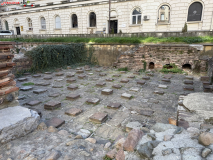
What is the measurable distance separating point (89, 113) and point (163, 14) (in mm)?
17083

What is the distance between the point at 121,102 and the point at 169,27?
1450cm

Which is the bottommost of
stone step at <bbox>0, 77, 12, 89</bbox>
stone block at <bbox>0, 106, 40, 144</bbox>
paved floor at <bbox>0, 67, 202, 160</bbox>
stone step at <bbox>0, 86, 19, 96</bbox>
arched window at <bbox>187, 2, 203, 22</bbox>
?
paved floor at <bbox>0, 67, 202, 160</bbox>

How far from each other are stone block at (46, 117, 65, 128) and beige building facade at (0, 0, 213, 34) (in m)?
13.6

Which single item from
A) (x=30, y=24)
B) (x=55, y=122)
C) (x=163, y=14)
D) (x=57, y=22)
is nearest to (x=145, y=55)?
(x=55, y=122)

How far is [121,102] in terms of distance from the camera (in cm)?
410

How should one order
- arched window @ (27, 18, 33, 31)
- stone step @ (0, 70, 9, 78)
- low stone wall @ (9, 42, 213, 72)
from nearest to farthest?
stone step @ (0, 70, 9, 78) → low stone wall @ (9, 42, 213, 72) → arched window @ (27, 18, 33, 31)

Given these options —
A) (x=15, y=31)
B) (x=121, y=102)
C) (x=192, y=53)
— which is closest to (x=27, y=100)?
(x=121, y=102)

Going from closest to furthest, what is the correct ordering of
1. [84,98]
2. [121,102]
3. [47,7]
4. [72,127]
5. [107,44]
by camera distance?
[72,127]
[121,102]
[84,98]
[107,44]
[47,7]

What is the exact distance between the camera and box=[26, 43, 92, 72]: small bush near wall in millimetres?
7668

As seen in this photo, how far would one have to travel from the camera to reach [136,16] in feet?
55.7

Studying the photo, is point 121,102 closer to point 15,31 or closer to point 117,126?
point 117,126

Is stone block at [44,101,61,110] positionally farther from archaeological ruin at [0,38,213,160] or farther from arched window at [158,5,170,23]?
arched window at [158,5,170,23]

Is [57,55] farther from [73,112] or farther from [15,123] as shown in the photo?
[15,123]

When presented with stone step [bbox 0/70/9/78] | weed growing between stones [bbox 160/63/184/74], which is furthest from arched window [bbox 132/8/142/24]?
stone step [bbox 0/70/9/78]
